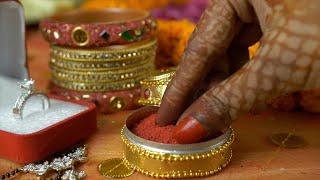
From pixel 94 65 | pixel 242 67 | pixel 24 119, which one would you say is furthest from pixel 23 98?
pixel 242 67

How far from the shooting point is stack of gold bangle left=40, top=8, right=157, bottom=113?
0.69 meters

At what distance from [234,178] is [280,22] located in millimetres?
173

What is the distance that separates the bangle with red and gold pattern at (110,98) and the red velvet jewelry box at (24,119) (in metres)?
0.06

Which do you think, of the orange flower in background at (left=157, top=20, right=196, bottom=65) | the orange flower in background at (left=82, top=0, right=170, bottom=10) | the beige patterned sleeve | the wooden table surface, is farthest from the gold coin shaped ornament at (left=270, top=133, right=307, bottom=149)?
the orange flower in background at (left=82, top=0, right=170, bottom=10)

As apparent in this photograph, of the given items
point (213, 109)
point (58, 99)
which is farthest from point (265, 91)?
point (58, 99)

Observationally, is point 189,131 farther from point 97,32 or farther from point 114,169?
point 97,32

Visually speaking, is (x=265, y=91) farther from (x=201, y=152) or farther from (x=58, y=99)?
(x=58, y=99)

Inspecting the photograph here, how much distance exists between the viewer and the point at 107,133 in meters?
0.65

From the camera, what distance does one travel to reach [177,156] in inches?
19.8

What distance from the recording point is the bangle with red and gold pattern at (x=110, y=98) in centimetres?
72

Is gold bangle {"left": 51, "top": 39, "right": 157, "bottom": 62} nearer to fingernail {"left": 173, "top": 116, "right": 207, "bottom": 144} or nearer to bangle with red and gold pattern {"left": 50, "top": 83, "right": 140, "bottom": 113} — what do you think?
bangle with red and gold pattern {"left": 50, "top": 83, "right": 140, "bottom": 113}

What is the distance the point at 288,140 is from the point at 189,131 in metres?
0.18

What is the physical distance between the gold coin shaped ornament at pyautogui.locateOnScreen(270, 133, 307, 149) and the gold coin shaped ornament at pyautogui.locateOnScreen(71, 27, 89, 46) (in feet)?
0.91

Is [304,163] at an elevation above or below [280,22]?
below
